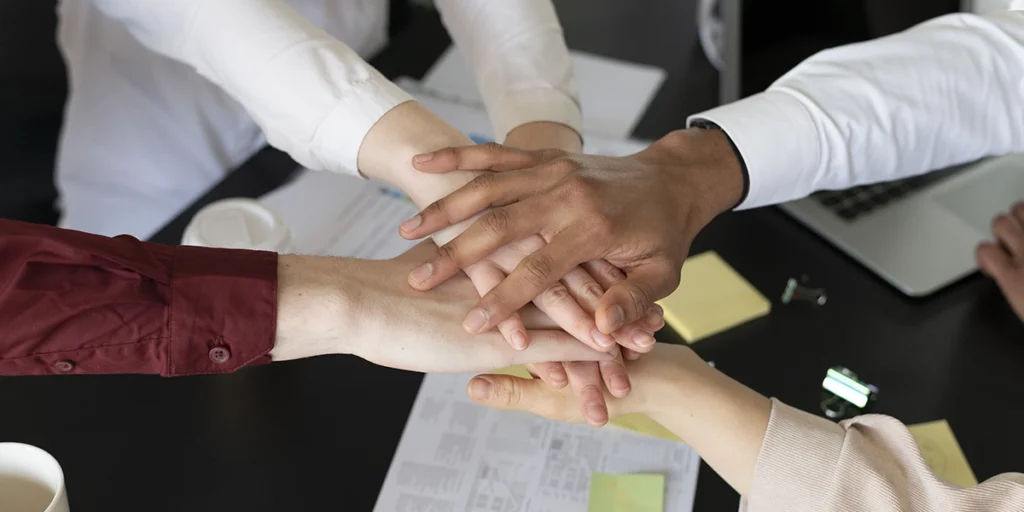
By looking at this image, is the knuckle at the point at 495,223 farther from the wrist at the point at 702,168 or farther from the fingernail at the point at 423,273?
the wrist at the point at 702,168

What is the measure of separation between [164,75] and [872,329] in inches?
40.7

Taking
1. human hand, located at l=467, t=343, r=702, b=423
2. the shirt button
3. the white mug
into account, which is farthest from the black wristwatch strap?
the white mug

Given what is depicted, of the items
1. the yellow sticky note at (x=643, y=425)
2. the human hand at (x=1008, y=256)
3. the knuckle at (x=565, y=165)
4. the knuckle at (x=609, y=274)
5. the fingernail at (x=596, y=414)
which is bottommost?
the yellow sticky note at (x=643, y=425)

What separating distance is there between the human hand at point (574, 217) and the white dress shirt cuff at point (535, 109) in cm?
14

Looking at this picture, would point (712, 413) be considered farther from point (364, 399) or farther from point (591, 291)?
point (364, 399)

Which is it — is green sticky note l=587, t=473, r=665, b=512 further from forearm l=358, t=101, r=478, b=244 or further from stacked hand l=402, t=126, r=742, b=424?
forearm l=358, t=101, r=478, b=244

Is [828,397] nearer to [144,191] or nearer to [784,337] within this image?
[784,337]

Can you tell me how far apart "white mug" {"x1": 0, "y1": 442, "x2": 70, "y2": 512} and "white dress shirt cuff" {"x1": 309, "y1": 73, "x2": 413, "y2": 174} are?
0.43 m

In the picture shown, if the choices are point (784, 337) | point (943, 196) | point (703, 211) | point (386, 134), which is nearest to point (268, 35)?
point (386, 134)

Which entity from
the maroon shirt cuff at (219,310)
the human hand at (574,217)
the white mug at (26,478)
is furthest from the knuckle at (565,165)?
the white mug at (26,478)

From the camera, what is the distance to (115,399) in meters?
0.92

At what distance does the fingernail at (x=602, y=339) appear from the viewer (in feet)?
2.76

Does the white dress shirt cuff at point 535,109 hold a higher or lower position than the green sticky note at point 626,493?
higher

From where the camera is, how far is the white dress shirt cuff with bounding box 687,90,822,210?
992mm
